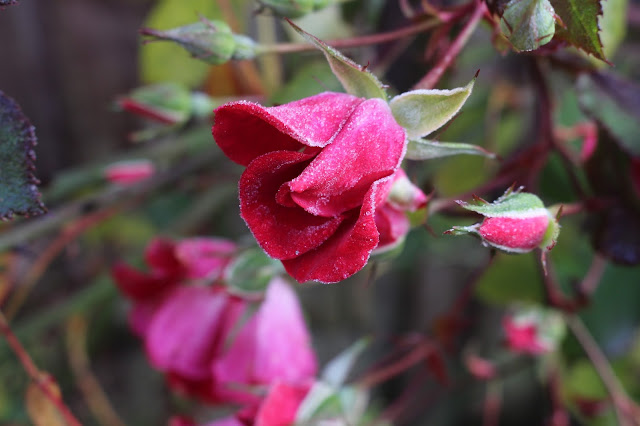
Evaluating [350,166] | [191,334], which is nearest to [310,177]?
[350,166]

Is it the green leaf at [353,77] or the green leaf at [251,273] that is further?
the green leaf at [251,273]

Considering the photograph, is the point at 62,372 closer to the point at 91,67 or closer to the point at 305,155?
the point at 91,67

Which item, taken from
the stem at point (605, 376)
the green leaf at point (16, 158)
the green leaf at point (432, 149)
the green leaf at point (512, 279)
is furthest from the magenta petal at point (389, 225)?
the green leaf at point (512, 279)

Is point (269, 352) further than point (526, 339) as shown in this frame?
No

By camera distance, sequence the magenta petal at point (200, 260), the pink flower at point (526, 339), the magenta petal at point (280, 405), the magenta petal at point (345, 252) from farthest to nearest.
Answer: the pink flower at point (526, 339) → the magenta petal at point (200, 260) → the magenta petal at point (280, 405) → the magenta petal at point (345, 252)

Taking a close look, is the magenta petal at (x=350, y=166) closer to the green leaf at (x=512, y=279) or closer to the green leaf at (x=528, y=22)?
the green leaf at (x=528, y=22)

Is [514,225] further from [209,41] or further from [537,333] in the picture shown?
[537,333]
